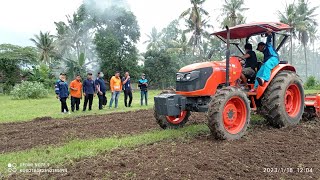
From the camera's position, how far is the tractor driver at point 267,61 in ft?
23.1

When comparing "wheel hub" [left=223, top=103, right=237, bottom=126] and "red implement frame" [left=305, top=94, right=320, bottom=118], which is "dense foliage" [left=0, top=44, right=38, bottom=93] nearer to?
"red implement frame" [left=305, top=94, right=320, bottom=118]

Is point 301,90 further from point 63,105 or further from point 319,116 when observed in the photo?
point 63,105

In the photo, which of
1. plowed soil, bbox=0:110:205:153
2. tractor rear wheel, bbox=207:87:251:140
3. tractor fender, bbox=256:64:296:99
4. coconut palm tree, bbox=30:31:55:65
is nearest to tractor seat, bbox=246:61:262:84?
tractor fender, bbox=256:64:296:99

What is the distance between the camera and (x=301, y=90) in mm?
7816

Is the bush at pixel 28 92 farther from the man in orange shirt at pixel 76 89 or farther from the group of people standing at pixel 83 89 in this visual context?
the man in orange shirt at pixel 76 89

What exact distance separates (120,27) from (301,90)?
3237cm

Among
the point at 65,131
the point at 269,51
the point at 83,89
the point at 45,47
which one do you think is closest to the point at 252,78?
the point at 269,51

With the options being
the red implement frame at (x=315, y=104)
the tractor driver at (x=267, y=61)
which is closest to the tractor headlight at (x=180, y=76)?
the tractor driver at (x=267, y=61)

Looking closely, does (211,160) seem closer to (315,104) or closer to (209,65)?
(209,65)

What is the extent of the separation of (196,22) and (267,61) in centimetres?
3249

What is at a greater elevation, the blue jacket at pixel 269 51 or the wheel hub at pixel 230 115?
the blue jacket at pixel 269 51

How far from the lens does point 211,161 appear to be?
484cm

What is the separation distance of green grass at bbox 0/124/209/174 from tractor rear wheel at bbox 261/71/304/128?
4.59ft

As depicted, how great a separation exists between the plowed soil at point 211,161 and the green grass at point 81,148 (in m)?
0.34
